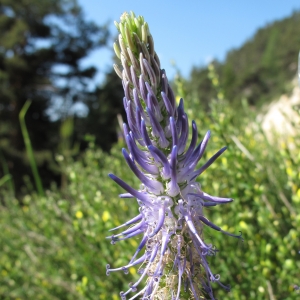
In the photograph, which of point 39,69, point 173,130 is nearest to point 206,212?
point 173,130

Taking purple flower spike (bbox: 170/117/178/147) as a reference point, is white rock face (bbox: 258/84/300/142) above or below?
above

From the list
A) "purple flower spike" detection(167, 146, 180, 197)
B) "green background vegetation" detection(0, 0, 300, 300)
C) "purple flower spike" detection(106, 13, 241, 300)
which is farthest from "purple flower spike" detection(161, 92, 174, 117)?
"green background vegetation" detection(0, 0, 300, 300)

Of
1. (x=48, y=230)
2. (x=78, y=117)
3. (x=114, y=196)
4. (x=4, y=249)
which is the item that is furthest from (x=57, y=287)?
(x=78, y=117)

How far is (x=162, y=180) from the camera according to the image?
1.00m

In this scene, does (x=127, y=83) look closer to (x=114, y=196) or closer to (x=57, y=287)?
(x=114, y=196)

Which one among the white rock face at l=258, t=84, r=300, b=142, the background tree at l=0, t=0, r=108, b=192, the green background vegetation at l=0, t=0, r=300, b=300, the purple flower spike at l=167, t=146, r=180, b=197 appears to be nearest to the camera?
the purple flower spike at l=167, t=146, r=180, b=197

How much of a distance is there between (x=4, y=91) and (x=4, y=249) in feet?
41.2

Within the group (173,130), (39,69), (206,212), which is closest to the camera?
→ (173,130)

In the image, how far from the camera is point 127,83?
983 millimetres

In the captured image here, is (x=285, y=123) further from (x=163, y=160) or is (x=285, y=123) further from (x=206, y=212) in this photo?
(x=163, y=160)

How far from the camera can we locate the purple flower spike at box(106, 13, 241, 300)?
3.07ft

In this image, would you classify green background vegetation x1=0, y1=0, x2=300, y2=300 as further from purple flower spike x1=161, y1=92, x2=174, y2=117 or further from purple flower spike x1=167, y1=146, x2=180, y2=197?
purple flower spike x1=161, y1=92, x2=174, y2=117

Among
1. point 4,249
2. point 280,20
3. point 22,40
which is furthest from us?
point 280,20

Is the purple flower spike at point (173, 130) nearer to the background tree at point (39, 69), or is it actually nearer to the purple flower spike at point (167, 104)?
the purple flower spike at point (167, 104)
